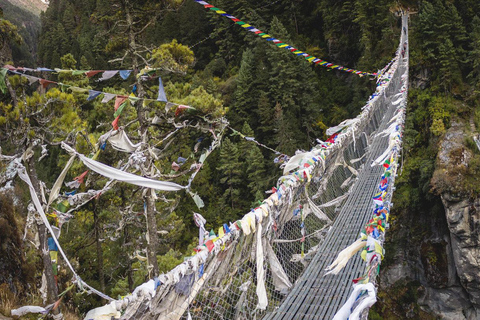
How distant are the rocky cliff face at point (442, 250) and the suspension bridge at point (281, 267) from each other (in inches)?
359

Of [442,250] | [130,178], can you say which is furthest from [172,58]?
[442,250]

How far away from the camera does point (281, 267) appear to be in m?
2.39

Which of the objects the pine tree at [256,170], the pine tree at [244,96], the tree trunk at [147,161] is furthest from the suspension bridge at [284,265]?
the pine tree at [244,96]

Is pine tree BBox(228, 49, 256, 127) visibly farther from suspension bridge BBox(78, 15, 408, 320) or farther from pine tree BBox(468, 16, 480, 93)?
suspension bridge BBox(78, 15, 408, 320)

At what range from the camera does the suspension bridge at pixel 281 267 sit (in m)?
Answer: 1.55

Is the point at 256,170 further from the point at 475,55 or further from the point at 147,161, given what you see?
the point at 147,161

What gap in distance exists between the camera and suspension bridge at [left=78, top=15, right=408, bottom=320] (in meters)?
1.55

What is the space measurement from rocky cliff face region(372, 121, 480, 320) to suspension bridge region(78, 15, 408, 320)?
29.9 ft

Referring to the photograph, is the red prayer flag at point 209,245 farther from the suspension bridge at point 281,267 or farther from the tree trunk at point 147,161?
the tree trunk at point 147,161

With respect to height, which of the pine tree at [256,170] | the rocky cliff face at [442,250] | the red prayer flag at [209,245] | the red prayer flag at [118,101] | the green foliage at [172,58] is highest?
the green foliage at [172,58]

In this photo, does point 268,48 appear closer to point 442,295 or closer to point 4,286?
point 442,295

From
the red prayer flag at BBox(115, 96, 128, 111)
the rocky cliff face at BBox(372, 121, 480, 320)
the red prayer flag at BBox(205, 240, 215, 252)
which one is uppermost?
the red prayer flag at BBox(115, 96, 128, 111)

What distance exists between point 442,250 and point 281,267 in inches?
500

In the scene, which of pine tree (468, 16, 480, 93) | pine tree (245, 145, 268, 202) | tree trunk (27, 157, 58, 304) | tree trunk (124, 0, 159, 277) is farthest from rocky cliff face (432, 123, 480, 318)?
tree trunk (27, 157, 58, 304)
